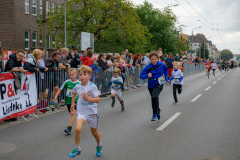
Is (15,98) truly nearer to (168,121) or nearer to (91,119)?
(168,121)

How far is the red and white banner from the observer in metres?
8.70

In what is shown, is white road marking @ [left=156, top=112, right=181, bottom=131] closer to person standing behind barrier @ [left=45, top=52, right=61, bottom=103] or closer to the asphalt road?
the asphalt road

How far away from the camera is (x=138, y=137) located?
688 centimetres

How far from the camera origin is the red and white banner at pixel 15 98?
8.70m

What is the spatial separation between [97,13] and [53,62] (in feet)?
64.3

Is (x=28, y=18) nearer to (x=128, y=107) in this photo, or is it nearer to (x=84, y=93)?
(x=128, y=107)

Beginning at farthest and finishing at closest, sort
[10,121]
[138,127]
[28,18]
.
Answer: [28,18] → [10,121] → [138,127]

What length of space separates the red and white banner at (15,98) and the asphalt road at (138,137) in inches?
20.3

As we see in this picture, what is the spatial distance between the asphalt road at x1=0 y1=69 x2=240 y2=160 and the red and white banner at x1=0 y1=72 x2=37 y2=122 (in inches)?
20.3

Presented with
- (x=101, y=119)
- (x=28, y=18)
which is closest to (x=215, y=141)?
(x=101, y=119)

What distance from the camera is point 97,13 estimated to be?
30.2 m

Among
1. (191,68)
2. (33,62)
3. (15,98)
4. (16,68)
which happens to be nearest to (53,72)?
(33,62)

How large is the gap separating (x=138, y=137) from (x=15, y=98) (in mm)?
4027

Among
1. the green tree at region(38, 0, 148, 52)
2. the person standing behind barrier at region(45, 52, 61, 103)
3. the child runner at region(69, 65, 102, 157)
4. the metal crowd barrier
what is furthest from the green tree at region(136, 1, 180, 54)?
the child runner at region(69, 65, 102, 157)
